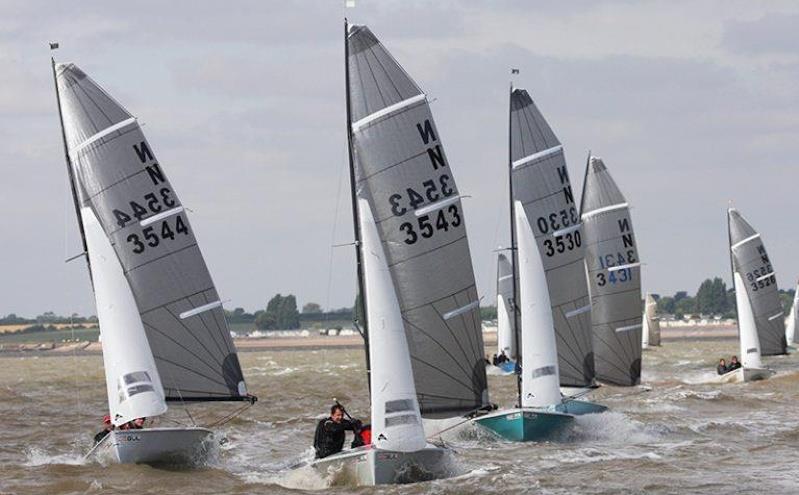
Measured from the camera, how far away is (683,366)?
75750 millimetres

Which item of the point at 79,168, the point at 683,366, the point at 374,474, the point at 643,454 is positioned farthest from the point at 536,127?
the point at 683,366

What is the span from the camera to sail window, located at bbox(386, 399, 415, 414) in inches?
908

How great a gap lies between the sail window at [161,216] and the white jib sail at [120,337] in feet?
5.66

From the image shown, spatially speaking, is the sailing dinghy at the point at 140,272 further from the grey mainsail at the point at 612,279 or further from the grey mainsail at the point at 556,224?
the grey mainsail at the point at 612,279

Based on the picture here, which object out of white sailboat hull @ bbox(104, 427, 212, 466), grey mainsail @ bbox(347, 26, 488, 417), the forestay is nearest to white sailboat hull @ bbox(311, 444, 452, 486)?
white sailboat hull @ bbox(104, 427, 212, 466)

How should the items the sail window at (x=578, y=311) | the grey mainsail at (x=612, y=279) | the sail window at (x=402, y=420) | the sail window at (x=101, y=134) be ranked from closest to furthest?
the sail window at (x=402, y=420), the sail window at (x=101, y=134), the sail window at (x=578, y=311), the grey mainsail at (x=612, y=279)

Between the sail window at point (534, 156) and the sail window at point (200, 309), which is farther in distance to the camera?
the sail window at point (534, 156)

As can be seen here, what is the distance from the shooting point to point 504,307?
221ft

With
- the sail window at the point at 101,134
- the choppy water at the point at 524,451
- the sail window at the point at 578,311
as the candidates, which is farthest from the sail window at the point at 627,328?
the sail window at the point at 101,134

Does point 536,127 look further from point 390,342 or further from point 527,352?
point 390,342

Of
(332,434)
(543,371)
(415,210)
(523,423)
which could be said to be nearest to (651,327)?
(543,371)

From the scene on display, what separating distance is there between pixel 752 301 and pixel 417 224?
30.9 meters

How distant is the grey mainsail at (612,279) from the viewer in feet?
134

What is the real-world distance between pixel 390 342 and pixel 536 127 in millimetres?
12691
